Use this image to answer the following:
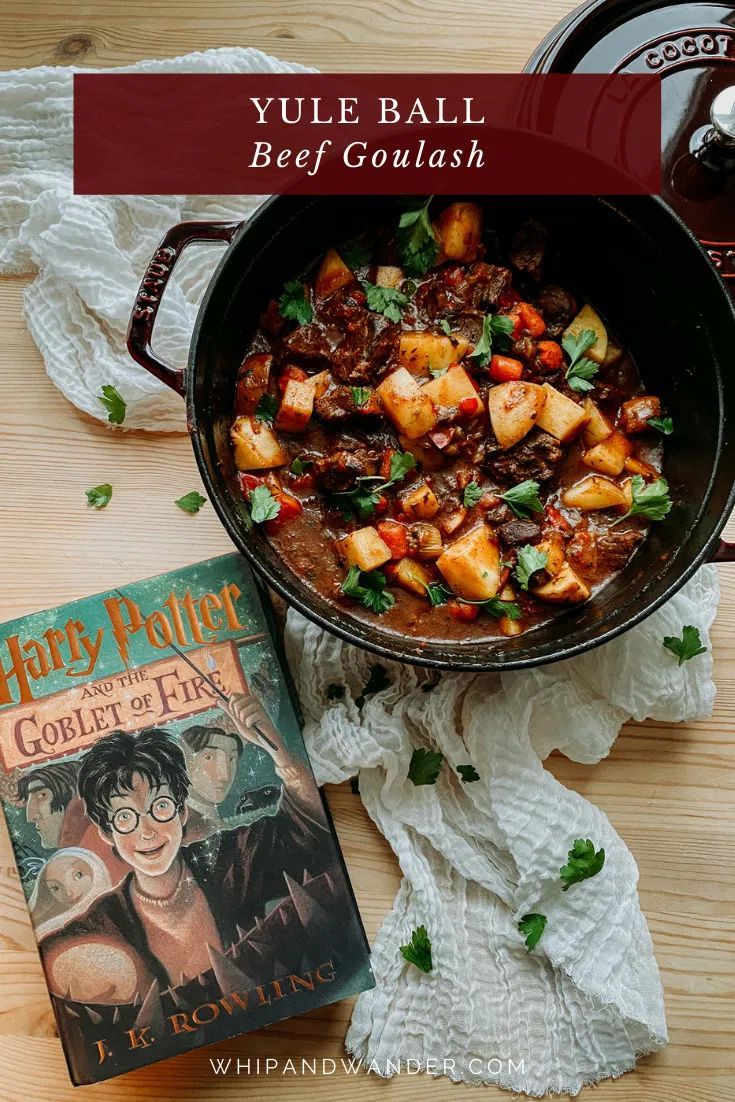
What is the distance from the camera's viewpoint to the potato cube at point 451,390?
98.1 inches

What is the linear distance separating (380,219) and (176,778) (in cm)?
163

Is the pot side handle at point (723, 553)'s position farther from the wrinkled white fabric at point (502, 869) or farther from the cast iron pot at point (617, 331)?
the wrinkled white fabric at point (502, 869)

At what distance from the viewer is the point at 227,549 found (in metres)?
2.71

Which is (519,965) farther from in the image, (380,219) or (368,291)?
(380,219)

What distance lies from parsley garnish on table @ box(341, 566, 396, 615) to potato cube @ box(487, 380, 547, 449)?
489 millimetres

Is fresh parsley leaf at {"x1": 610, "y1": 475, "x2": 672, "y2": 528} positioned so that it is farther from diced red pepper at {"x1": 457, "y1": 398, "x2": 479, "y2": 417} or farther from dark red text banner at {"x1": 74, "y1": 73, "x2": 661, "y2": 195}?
dark red text banner at {"x1": 74, "y1": 73, "x2": 661, "y2": 195}

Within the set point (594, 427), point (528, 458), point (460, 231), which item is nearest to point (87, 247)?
point (460, 231)

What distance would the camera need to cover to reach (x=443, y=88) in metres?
2.84

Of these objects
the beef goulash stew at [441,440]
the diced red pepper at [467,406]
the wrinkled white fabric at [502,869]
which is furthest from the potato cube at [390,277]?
the wrinkled white fabric at [502,869]

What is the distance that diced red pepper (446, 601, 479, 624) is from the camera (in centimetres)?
249

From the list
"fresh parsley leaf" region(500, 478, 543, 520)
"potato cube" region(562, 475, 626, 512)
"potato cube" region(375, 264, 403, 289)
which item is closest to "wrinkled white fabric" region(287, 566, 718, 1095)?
"potato cube" region(562, 475, 626, 512)

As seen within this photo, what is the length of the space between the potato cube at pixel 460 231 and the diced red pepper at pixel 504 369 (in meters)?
0.31

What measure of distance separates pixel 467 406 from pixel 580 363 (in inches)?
13.9

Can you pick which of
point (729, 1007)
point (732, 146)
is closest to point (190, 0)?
point (732, 146)
